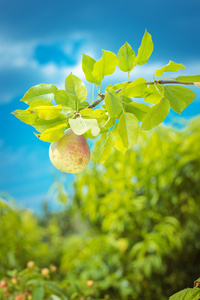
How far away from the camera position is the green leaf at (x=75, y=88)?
1.57ft

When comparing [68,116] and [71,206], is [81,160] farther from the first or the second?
[71,206]

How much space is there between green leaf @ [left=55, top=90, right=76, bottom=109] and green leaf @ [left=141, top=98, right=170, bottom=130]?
0.12m

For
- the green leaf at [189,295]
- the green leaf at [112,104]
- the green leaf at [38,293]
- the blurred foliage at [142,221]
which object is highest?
the green leaf at [112,104]

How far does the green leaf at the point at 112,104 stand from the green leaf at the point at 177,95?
0.10 m

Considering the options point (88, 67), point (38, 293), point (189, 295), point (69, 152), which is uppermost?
point (88, 67)

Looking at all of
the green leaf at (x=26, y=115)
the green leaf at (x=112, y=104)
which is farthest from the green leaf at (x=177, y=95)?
the green leaf at (x=26, y=115)

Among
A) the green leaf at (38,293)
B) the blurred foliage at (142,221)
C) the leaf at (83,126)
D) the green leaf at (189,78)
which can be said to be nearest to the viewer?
the leaf at (83,126)

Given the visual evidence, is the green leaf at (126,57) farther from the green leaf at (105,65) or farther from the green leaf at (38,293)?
the green leaf at (38,293)

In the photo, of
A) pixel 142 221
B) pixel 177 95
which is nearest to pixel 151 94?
pixel 177 95

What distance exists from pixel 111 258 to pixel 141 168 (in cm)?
61

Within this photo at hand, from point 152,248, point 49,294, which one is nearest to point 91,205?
point 152,248

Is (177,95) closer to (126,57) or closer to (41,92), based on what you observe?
(126,57)

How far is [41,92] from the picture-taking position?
50 centimetres

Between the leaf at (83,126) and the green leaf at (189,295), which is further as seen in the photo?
the green leaf at (189,295)
